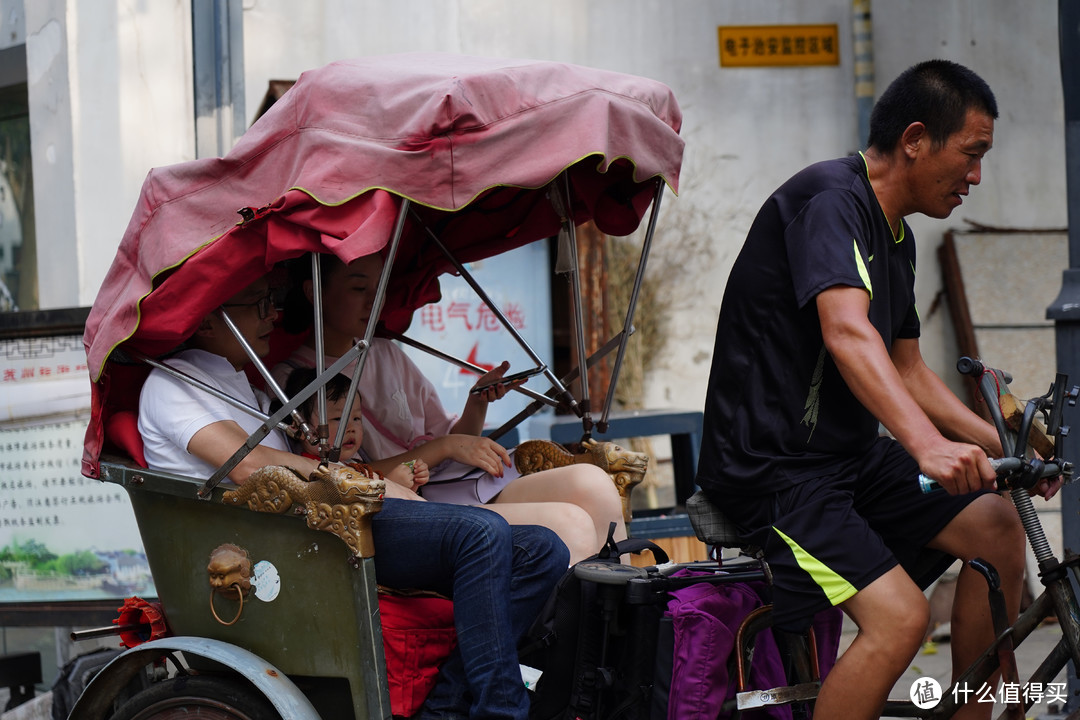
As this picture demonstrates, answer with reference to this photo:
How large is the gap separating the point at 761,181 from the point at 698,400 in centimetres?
149

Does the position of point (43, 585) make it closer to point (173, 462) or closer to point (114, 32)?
point (173, 462)

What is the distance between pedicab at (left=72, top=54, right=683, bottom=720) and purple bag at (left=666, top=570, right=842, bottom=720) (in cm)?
68

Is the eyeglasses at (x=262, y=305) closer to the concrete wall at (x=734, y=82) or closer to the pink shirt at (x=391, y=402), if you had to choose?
the pink shirt at (x=391, y=402)

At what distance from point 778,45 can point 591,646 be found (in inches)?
224

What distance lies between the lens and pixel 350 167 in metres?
2.61

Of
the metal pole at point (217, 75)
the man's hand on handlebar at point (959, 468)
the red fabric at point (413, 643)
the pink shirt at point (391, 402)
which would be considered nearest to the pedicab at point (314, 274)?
the red fabric at point (413, 643)

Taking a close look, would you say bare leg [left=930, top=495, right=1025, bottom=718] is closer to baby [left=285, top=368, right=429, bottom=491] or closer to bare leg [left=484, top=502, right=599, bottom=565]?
bare leg [left=484, top=502, right=599, bottom=565]

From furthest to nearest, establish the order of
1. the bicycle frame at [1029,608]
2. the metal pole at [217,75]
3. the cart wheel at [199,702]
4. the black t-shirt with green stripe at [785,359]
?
1. the metal pole at [217,75]
2. the cart wheel at [199,702]
3. the black t-shirt with green stripe at [785,359]
4. the bicycle frame at [1029,608]

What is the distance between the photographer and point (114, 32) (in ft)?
17.6

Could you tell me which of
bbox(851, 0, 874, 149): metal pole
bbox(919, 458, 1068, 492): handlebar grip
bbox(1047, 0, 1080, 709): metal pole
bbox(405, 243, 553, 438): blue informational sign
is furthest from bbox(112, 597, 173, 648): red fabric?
bbox(851, 0, 874, 149): metal pole

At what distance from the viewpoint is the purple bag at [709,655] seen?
2.55 m

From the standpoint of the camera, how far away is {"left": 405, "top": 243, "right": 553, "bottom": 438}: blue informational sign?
21.9 ft

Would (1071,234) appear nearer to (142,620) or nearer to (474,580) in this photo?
(474,580)

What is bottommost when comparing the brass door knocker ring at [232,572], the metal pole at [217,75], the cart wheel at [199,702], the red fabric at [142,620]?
the cart wheel at [199,702]
